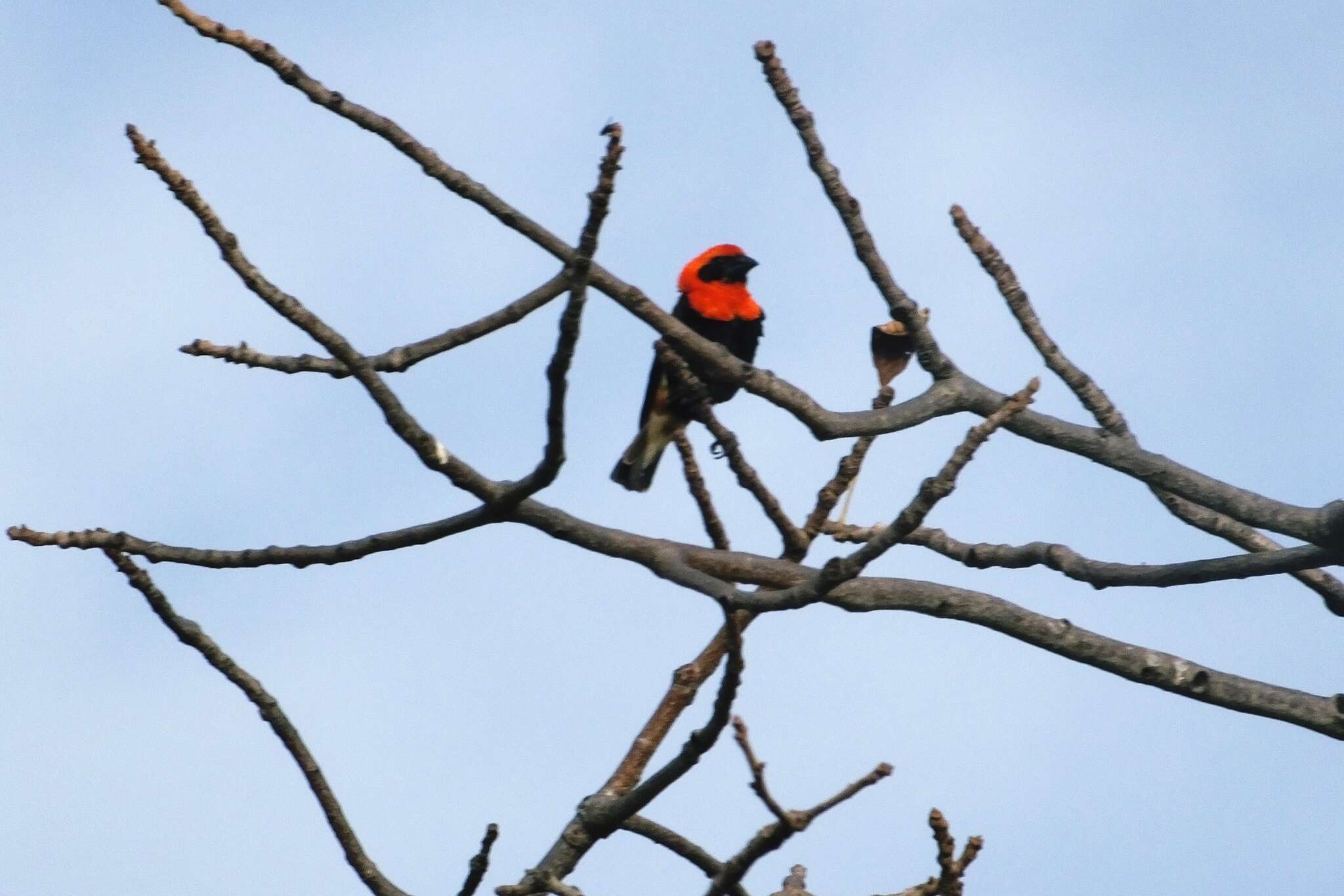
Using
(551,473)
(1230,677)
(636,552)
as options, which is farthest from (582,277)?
(1230,677)

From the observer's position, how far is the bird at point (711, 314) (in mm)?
8055

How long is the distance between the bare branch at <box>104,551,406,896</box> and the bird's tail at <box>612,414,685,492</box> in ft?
14.0

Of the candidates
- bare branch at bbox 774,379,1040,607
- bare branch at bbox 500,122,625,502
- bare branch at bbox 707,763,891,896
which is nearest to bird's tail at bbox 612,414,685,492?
bare branch at bbox 500,122,625,502

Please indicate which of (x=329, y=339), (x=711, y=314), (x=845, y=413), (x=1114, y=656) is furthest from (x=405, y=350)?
(x=711, y=314)

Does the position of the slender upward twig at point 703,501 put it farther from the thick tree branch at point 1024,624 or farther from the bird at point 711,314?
the bird at point 711,314

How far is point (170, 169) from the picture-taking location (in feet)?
11.4

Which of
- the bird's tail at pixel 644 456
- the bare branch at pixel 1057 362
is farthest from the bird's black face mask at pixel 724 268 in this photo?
the bare branch at pixel 1057 362

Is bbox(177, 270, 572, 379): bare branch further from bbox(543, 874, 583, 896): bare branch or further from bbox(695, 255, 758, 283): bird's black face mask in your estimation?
bbox(695, 255, 758, 283): bird's black face mask

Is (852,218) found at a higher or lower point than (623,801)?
higher

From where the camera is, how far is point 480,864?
3855mm

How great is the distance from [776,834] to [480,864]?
1.29m

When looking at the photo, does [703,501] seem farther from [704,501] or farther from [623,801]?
[623,801]

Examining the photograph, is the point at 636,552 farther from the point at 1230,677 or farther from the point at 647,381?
the point at 647,381

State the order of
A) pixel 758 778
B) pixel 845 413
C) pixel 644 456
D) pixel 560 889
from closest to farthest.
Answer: pixel 758 778
pixel 560 889
pixel 845 413
pixel 644 456
